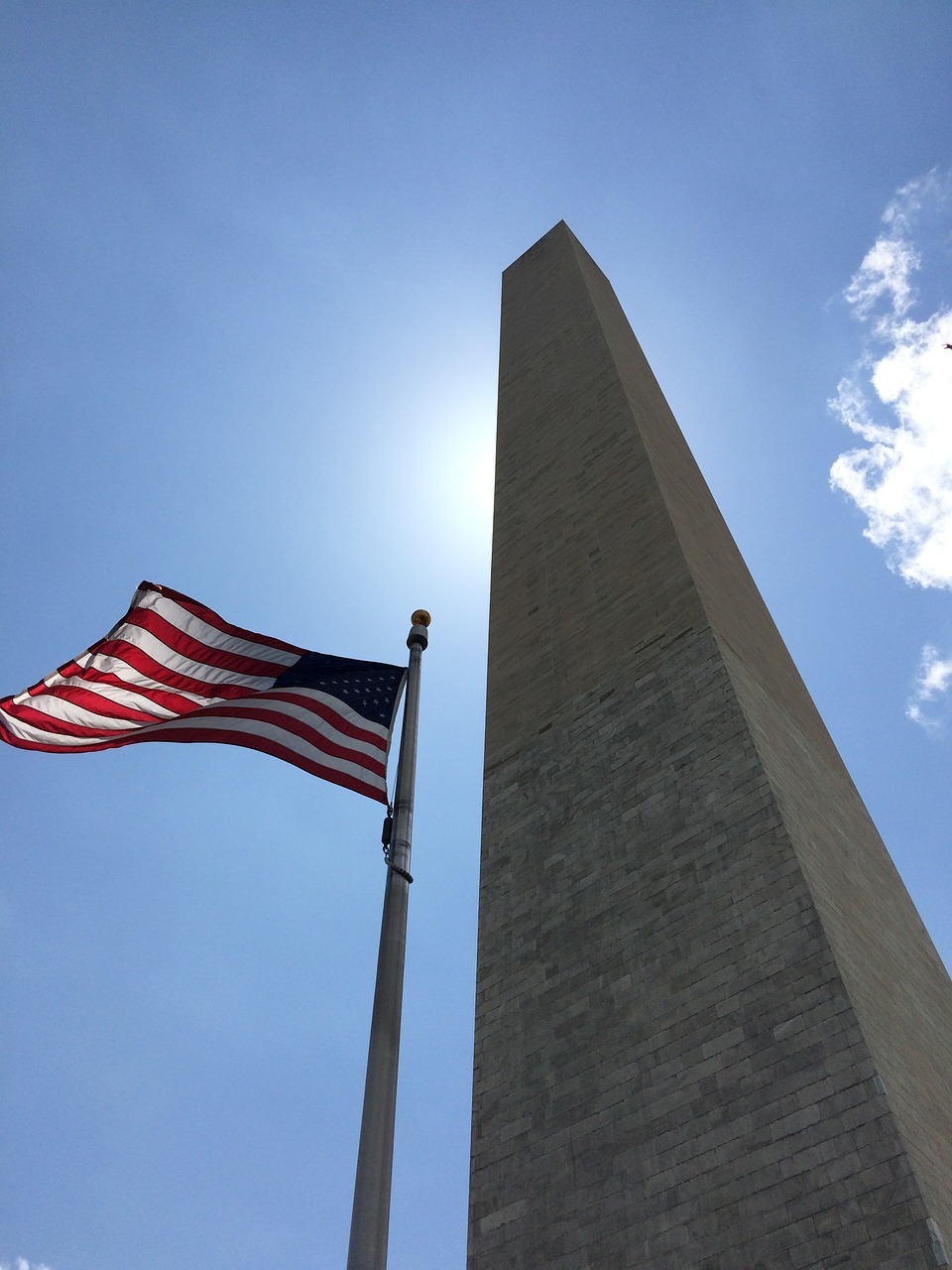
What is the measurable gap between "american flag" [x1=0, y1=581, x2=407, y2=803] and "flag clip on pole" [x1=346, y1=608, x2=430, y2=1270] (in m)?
0.47

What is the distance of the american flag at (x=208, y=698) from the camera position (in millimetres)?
10336

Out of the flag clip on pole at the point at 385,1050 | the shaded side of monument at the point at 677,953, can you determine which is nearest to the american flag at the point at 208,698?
the flag clip on pole at the point at 385,1050

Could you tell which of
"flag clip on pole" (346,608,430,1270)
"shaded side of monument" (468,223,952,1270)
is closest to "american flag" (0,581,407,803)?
"flag clip on pole" (346,608,430,1270)

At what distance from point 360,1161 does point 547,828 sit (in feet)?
21.8

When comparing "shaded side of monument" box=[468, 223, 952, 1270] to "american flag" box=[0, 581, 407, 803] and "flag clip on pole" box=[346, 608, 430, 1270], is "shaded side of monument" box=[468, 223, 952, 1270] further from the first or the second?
"american flag" box=[0, 581, 407, 803]

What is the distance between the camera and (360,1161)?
732 centimetres

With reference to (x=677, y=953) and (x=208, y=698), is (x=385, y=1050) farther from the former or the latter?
(x=208, y=698)

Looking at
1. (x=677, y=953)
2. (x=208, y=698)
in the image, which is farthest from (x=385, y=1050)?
(x=208, y=698)

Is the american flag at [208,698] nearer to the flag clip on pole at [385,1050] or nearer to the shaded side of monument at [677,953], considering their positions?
A: the flag clip on pole at [385,1050]

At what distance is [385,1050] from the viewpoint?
787cm

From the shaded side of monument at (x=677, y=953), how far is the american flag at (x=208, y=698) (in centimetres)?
348

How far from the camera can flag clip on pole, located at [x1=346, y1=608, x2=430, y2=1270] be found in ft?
22.9

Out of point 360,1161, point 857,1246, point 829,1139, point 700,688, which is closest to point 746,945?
point 829,1139

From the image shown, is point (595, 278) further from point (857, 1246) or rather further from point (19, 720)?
point (857, 1246)
